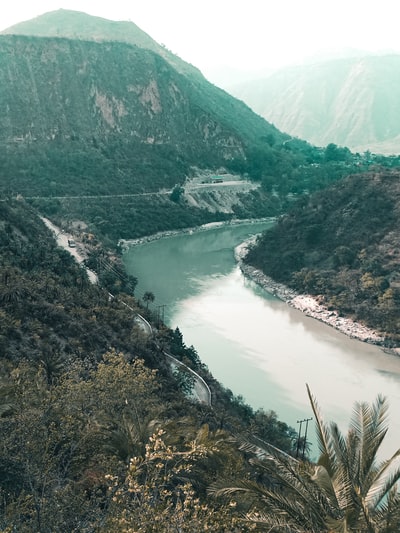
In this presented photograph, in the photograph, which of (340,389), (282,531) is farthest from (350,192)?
(282,531)

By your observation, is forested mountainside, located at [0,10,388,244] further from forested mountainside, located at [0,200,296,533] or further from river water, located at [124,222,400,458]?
forested mountainside, located at [0,200,296,533]

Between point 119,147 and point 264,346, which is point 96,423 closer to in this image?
point 264,346

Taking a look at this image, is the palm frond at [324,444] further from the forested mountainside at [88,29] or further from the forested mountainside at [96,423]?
the forested mountainside at [88,29]

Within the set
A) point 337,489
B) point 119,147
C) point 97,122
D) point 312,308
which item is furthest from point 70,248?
point 97,122

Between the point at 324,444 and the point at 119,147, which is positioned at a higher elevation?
the point at 324,444

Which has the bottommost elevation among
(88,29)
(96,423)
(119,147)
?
(119,147)

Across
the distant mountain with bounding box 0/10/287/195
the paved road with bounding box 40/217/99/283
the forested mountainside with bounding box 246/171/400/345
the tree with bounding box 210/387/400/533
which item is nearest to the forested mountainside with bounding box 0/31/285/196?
the distant mountain with bounding box 0/10/287/195
